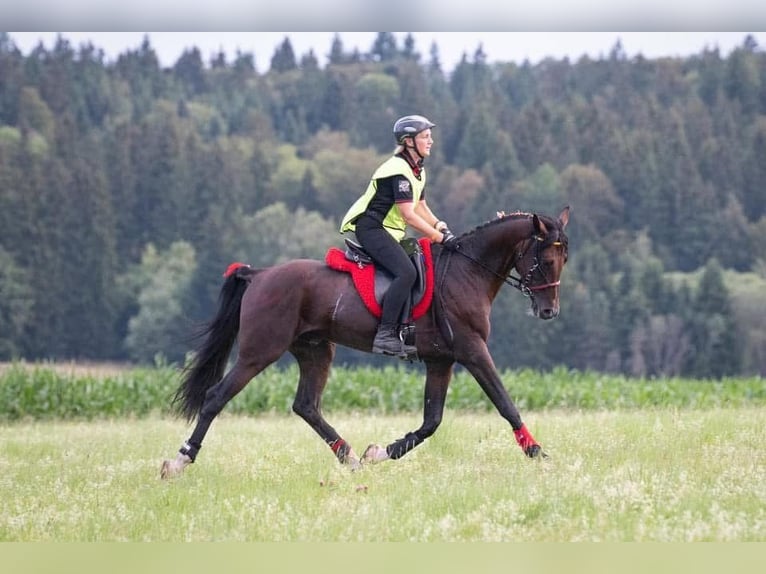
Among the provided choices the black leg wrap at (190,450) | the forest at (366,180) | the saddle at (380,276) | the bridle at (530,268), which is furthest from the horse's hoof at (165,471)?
the forest at (366,180)

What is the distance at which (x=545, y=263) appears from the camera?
9.92 meters

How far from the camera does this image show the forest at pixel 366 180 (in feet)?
215

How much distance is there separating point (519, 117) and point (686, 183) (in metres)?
13.8

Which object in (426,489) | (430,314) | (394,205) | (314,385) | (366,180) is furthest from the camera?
(366,180)

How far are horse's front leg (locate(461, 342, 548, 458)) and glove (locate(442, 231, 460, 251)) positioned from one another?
2.95 feet

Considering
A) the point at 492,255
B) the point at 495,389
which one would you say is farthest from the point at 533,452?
the point at 492,255

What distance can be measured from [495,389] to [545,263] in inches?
44.8

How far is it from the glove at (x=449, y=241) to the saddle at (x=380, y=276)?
0.15 m

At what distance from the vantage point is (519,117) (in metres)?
85.1

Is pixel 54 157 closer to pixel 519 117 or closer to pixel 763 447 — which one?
pixel 519 117

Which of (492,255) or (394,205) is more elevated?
(394,205)

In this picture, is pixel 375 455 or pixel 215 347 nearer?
pixel 375 455

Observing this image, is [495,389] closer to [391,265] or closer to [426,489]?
[391,265]

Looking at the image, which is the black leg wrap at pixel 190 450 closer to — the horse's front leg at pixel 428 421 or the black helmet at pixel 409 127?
the horse's front leg at pixel 428 421
